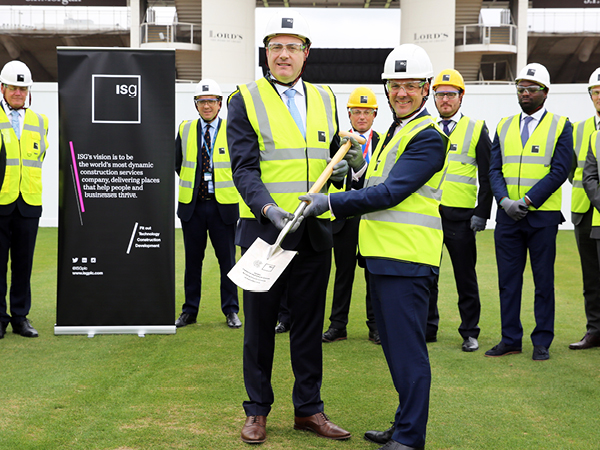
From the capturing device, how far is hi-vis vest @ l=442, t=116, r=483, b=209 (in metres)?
5.02

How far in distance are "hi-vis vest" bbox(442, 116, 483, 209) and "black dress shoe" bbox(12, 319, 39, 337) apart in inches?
136

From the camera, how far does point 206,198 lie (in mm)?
5828

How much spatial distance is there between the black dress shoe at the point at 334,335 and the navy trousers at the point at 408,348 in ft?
7.48

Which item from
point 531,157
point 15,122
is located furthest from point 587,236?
point 15,122

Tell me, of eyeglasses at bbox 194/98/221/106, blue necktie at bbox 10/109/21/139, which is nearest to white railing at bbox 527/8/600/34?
eyeglasses at bbox 194/98/221/106

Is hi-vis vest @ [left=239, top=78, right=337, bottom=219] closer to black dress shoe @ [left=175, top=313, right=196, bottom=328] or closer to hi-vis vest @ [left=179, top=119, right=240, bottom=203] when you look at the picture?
hi-vis vest @ [left=179, top=119, right=240, bottom=203]

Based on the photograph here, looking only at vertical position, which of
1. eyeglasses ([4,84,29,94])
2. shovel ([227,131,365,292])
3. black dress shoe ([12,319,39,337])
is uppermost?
eyeglasses ([4,84,29,94])

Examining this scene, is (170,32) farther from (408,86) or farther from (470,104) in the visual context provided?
(408,86)

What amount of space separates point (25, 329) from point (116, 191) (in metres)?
1.35

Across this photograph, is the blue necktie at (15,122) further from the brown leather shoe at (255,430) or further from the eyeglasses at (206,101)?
the brown leather shoe at (255,430)

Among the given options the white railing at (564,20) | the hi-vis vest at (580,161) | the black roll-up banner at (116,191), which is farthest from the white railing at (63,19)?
the hi-vis vest at (580,161)

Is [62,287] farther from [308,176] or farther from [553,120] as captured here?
[553,120]

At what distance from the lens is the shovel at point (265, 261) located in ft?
9.61

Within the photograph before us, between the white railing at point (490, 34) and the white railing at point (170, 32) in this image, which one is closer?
the white railing at point (170, 32)
